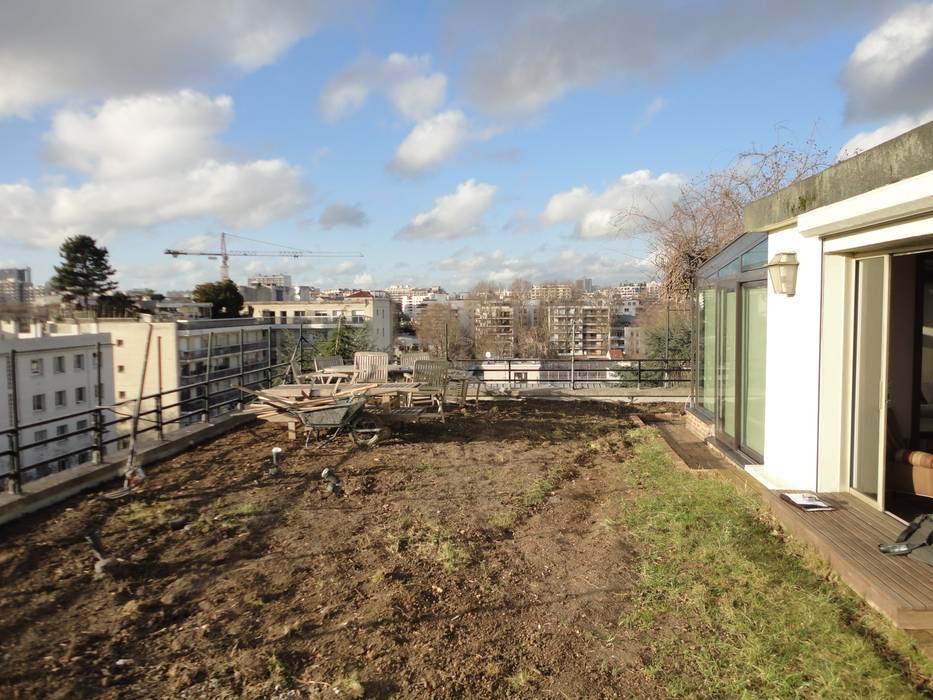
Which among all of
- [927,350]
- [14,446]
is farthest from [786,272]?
[14,446]

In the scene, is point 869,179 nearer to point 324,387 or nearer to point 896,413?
point 896,413

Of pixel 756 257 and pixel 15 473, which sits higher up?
pixel 756 257

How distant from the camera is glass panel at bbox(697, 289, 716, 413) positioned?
751 centimetres

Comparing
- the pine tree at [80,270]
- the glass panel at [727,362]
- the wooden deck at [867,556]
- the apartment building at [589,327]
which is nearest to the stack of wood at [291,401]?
the glass panel at [727,362]

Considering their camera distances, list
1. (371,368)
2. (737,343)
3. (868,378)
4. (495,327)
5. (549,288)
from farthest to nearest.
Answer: (549,288) → (495,327) → (371,368) → (737,343) → (868,378)

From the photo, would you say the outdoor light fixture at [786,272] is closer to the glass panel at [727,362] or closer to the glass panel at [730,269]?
the glass panel at [730,269]

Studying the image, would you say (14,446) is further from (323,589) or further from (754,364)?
(754,364)

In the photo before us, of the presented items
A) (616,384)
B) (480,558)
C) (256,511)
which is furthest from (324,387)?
(616,384)

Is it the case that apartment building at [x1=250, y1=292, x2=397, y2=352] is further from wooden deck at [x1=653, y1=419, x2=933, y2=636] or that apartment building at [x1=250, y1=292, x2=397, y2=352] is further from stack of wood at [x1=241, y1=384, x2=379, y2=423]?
wooden deck at [x1=653, y1=419, x2=933, y2=636]

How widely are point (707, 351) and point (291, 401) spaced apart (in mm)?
5376

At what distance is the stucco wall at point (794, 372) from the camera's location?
475 centimetres

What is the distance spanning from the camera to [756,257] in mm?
5938

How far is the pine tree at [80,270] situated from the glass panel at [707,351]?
53.9 meters

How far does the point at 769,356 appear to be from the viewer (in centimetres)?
546
